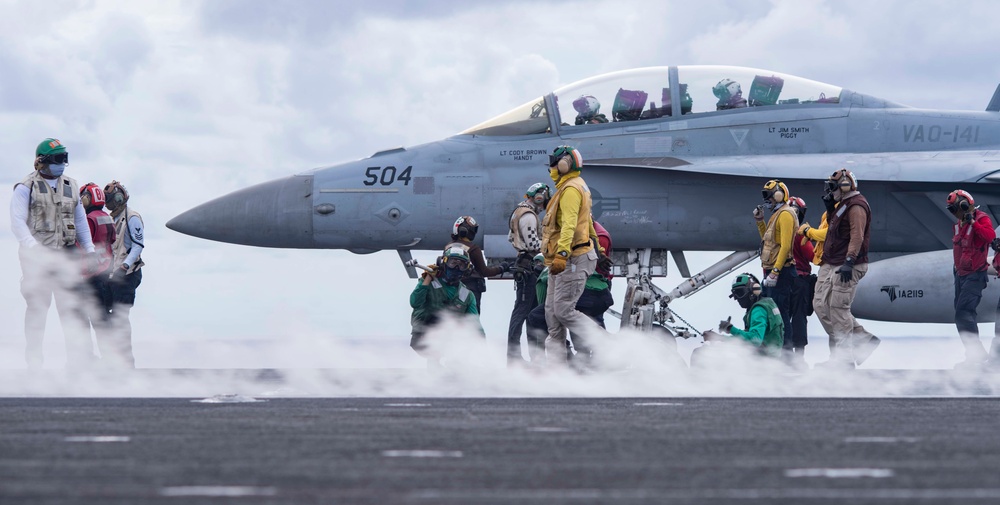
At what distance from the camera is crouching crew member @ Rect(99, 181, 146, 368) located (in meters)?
11.8

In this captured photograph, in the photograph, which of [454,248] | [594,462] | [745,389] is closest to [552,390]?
[745,389]

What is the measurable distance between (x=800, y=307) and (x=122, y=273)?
6.49 meters

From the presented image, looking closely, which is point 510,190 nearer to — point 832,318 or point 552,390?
point 832,318

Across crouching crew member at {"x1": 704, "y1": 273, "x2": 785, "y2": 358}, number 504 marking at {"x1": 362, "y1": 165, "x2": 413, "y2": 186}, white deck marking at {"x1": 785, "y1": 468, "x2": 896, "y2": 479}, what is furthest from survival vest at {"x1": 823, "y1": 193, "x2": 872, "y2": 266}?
white deck marking at {"x1": 785, "y1": 468, "x2": 896, "y2": 479}

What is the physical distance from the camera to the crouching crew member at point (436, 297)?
10.9 m

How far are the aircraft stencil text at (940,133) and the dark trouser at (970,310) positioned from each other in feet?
9.43

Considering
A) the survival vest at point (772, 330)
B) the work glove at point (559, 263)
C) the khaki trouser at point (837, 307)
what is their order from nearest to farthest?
1. the work glove at point (559, 263)
2. the survival vest at point (772, 330)
3. the khaki trouser at point (837, 307)

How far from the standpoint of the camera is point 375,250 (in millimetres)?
14555

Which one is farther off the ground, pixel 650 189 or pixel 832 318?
pixel 650 189

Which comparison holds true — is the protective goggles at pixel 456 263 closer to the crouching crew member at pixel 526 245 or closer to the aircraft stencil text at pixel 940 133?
the crouching crew member at pixel 526 245

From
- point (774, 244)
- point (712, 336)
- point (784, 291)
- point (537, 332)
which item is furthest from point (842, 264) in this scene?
point (537, 332)

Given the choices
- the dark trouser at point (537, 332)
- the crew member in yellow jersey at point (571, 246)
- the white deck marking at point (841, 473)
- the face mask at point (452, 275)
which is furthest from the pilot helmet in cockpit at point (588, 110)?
the white deck marking at point (841, 473)

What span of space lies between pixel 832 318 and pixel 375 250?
5589 millimetres

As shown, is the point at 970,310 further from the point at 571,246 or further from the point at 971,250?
the point at 571,246
